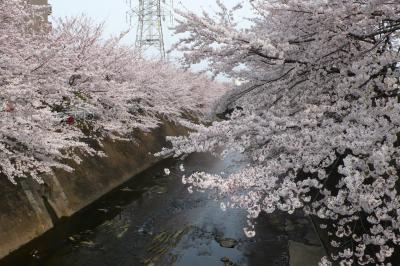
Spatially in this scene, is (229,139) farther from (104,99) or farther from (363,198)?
(104,99)

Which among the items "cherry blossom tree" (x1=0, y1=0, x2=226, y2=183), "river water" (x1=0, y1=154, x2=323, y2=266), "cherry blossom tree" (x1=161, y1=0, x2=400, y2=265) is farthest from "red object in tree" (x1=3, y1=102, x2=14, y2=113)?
"cherry blossom tree" (x1=161, y1=0, x2=400, y2=265)

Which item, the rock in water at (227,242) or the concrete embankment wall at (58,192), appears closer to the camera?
the concrete embankment wall at (58,192)

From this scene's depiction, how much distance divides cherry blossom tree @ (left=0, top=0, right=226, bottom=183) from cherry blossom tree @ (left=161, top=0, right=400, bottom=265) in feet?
14.5

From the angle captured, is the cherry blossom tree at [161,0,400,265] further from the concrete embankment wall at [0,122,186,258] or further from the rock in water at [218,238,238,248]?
the concrete embankment wall at [0,122,186,258]

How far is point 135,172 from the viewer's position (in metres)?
18.2

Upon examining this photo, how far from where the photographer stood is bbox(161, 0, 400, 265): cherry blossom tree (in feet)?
13.8

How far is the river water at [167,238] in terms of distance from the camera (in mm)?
9102

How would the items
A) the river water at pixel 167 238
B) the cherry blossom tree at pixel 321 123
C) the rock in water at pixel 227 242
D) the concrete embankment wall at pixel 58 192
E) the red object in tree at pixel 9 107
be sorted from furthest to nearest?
1. the rock in water at pixel 227 242
2. the concrete embankment wall at pixel 58 192
3. the river water at pixel 167 238
4. the red object in tree at pixel 9 107
5. the cherry blossom tree at pixel 321 123

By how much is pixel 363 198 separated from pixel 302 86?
3270 mm

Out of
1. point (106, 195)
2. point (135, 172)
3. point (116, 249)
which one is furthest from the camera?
point (135, 172)

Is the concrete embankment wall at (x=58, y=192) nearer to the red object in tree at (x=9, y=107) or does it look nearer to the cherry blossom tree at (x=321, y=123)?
the red object in tree at (x=9, y=107)

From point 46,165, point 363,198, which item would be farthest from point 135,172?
point 363,198

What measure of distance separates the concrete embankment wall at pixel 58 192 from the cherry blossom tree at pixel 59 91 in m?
0.52


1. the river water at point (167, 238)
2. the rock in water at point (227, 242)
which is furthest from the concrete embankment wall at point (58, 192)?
the rock in water at point (227, 242)
